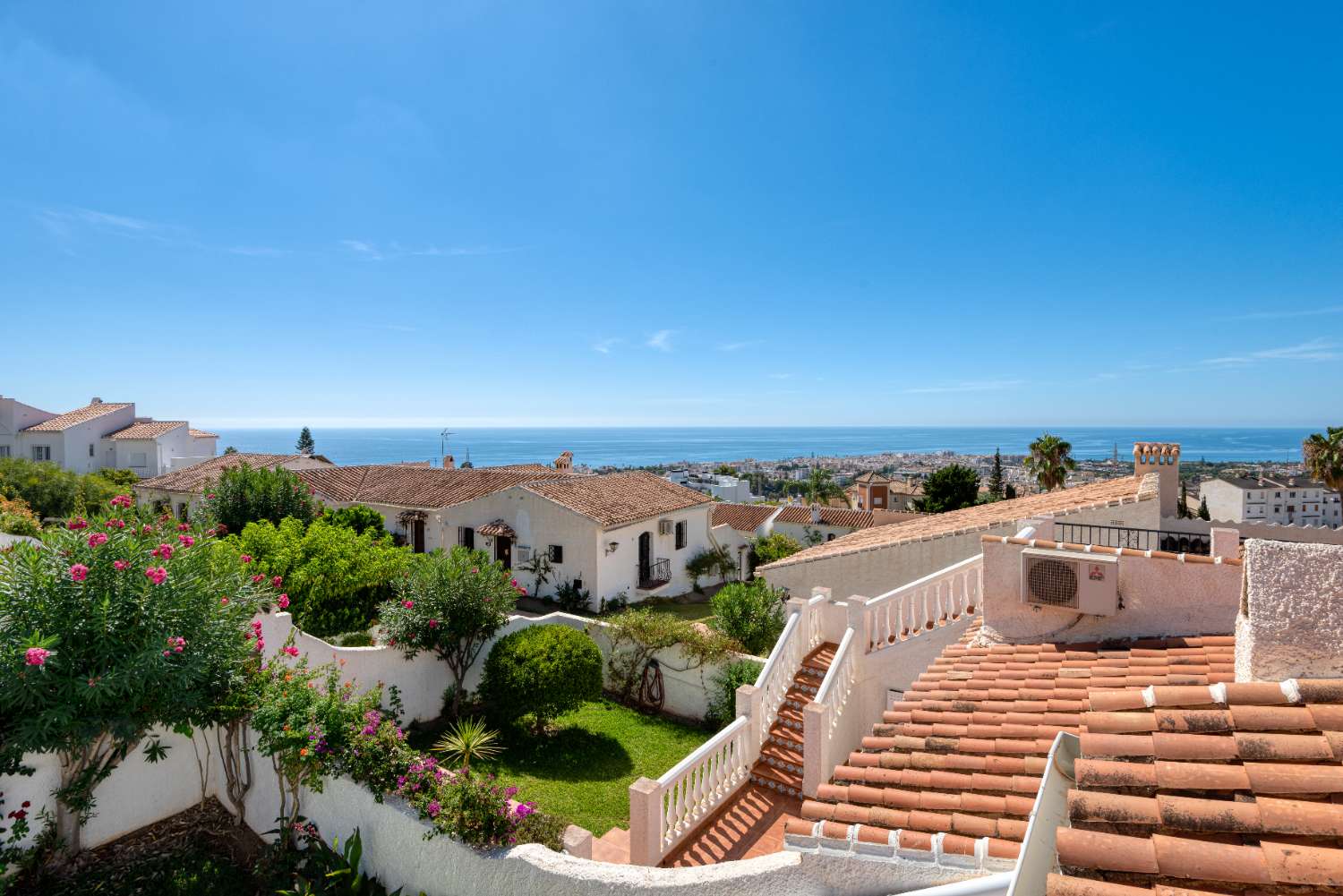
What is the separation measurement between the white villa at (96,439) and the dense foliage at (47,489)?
1418 cm

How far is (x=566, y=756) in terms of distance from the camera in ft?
40.7

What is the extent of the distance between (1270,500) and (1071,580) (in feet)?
253

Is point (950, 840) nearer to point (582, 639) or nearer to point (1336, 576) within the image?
→ point (1336, 576)

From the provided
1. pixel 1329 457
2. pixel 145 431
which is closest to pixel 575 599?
pixel 1329 457

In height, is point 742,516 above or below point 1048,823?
below

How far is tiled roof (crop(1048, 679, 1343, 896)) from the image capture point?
8.61ft

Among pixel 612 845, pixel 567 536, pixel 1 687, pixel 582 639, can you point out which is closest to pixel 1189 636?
pixel 612 845

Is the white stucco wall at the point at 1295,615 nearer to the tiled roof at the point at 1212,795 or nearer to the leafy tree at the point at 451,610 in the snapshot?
the tiled roof at the point at 1212,795

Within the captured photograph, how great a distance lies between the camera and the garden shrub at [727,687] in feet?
42.7

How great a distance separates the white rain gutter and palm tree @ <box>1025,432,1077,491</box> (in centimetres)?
4096

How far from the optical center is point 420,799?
23.9 feet

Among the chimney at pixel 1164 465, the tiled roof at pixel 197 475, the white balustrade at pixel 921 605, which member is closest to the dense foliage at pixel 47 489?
the tiled roof at pixel 197 475

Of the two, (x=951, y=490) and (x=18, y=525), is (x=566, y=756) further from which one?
(x=951, y=490)

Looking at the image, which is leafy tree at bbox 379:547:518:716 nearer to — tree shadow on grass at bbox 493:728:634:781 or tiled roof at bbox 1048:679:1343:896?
tree shadow on grass at bbox 493:728:634:781
